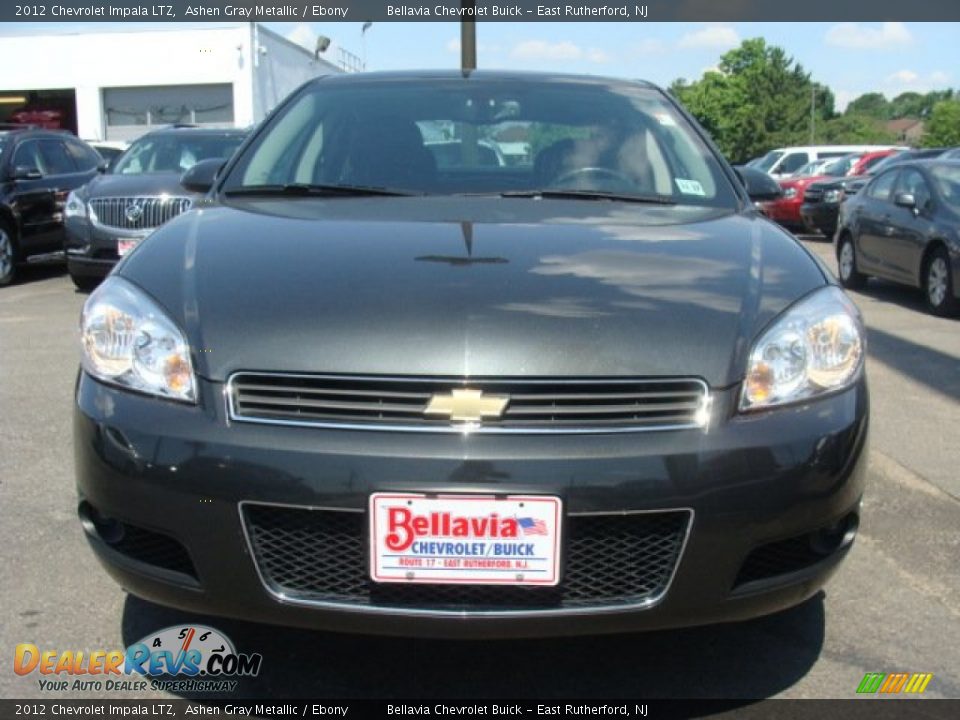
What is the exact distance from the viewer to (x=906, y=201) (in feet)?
31.3

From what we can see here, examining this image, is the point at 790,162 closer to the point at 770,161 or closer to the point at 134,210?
the point at 770,161

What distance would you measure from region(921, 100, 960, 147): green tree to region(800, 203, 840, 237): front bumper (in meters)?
64.0

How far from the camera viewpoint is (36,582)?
10.4ft

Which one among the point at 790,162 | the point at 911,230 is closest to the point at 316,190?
the point at 911,230

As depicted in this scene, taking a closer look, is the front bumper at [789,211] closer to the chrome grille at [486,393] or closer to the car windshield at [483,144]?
the car windshield at [483,144]

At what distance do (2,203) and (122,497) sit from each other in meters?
9.66

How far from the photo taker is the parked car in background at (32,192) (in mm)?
10914

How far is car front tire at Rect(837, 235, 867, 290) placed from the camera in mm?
10977

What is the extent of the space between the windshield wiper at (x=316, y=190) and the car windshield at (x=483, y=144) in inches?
0.4

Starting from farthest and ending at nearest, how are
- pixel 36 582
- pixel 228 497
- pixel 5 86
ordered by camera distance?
pixel 5 86, pixel 36 582, pixel 228 497

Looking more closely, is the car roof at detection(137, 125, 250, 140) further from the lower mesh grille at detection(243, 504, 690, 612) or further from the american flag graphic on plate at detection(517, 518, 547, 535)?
the american flag graphic on plate at detection(517, 518, 547, 535)

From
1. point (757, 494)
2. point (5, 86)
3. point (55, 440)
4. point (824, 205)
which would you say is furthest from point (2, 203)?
point (5, 86)

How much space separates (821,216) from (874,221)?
6316 mm

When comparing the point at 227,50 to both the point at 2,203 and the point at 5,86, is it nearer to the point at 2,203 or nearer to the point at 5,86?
the point at 5,86
